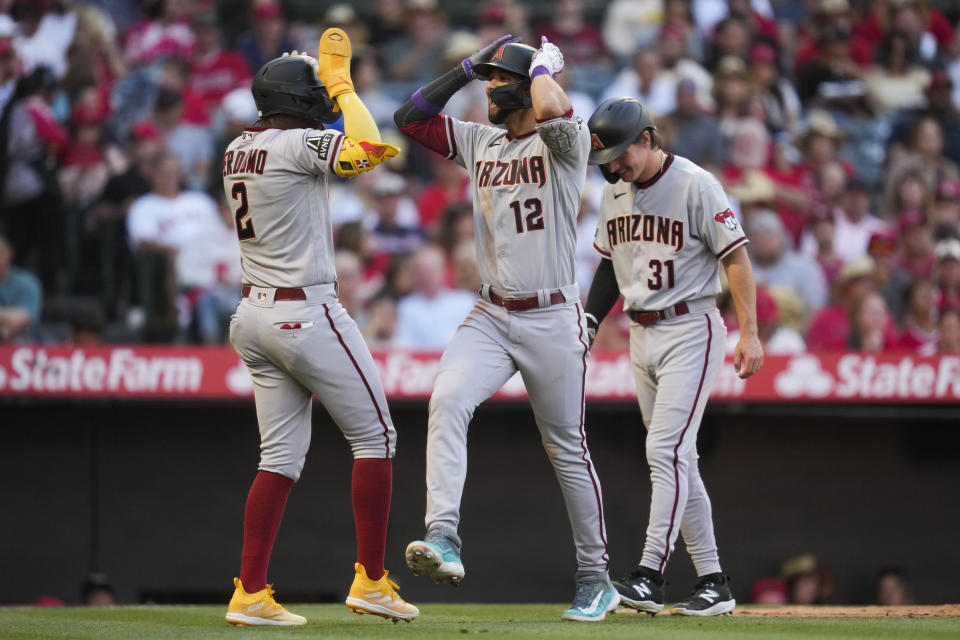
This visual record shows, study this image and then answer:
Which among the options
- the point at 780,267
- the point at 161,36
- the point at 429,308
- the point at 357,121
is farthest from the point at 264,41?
the point at 357,121

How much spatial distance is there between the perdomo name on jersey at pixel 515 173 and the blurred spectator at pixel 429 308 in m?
3.68

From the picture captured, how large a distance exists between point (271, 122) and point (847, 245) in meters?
6.19

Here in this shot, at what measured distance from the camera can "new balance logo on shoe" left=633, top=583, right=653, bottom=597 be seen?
493cm

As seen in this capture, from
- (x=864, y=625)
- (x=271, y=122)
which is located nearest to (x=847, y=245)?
(x=864, y=625)

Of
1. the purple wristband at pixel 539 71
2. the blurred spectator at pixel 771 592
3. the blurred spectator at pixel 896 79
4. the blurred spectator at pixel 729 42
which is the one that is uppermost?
the blurred spectator at pixel 729 42

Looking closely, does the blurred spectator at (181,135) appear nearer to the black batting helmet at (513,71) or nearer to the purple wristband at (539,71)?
the black batting helmet at (513,71)

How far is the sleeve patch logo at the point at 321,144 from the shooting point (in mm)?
4512

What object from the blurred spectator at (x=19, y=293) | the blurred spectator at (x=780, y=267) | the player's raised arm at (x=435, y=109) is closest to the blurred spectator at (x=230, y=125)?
the blurred spectator at (x=19, y=293)

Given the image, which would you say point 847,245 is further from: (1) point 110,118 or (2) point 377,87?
(1) point 110,118

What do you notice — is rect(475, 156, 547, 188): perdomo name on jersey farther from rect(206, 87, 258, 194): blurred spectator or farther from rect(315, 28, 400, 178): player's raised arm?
rect(206, 87, 258, 194): blurred spectator

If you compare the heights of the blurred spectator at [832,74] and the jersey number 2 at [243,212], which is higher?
the blurred spectator at [832,74]

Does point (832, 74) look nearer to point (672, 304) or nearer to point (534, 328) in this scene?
point (672, 304)

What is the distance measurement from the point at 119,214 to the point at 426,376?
3039 millimetres

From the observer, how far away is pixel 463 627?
452cm
